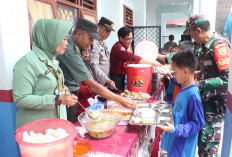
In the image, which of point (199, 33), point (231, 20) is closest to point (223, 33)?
point (231, 20)

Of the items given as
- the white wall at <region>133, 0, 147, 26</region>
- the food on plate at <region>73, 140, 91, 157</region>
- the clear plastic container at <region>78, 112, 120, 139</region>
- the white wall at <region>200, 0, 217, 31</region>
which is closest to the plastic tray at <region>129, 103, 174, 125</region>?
the clear plastic container at <region>78, 112, 120, 139</region>

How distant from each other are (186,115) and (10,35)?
155 cm

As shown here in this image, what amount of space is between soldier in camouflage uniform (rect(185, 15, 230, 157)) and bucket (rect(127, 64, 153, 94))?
55 centimetres

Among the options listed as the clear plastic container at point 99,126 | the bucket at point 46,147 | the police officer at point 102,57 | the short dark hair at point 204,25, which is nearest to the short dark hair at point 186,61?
the short dark hair at point 204,25

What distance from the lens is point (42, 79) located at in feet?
3.89

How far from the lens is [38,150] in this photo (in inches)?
28.4

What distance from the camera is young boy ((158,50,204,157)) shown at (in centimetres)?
133

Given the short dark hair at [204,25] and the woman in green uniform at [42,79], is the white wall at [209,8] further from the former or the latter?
the woman in green uniform at [42,79]

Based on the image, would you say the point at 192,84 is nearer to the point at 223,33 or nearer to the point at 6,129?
the point at 6,129

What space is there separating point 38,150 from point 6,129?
1.11 metres

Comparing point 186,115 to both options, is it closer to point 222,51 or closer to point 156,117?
point 156,117

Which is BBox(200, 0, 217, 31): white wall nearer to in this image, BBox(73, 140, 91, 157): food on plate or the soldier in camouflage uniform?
the soldier in camouflage uniform

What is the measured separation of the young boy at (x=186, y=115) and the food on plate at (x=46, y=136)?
706mm

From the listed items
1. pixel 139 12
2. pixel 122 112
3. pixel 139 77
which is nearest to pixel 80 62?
pixel 122 112
